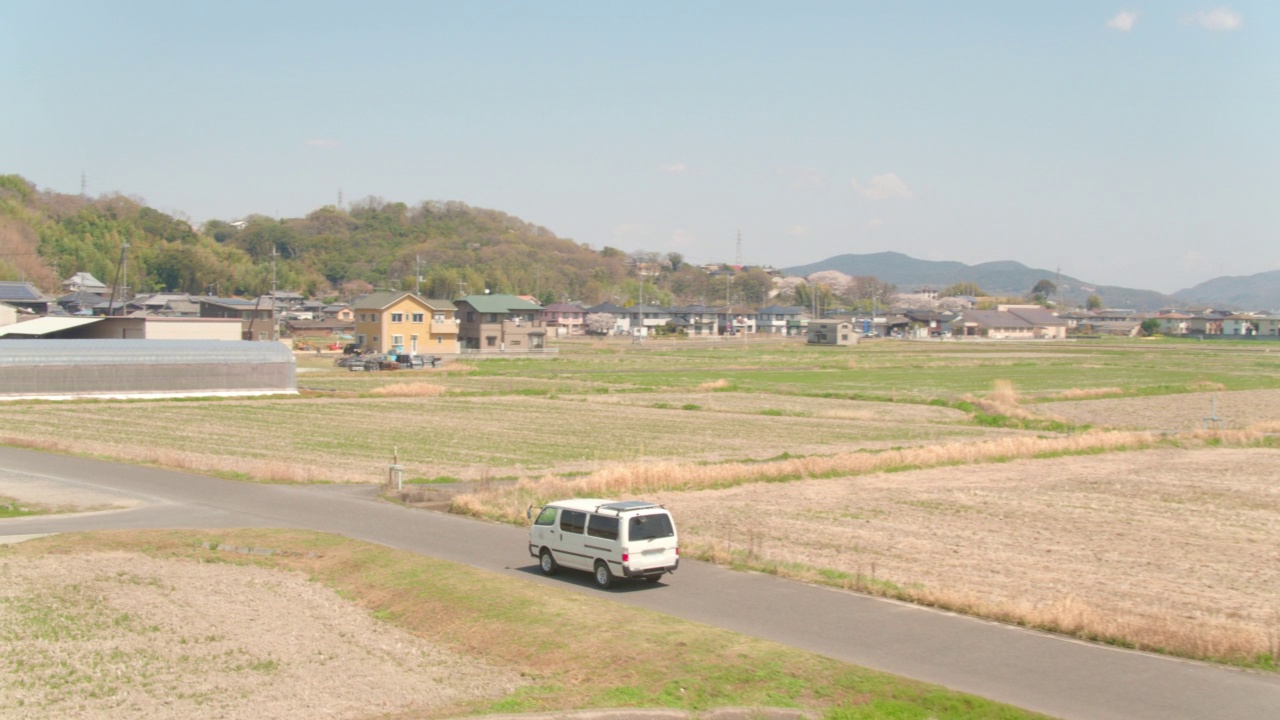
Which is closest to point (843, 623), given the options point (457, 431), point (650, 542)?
point (650, 542)

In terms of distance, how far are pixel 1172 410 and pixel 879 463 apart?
25.8 meters

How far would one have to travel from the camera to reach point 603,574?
1691 centimetres

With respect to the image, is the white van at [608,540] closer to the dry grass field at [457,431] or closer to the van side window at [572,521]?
the van side window at [572,521]

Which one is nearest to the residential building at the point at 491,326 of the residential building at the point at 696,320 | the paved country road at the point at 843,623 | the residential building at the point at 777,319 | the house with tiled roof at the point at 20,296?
the house with tiled roof at the point at 20,296

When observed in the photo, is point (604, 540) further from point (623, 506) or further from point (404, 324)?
point (404, 324)

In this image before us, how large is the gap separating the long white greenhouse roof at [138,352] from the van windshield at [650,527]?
138ft

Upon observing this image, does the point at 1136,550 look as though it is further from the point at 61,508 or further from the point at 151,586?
the point at 61,508

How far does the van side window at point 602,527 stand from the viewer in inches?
657

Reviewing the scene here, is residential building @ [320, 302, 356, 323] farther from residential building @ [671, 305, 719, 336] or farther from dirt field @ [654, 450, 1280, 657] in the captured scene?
dirt field @ [654, 450, 1280, 657]

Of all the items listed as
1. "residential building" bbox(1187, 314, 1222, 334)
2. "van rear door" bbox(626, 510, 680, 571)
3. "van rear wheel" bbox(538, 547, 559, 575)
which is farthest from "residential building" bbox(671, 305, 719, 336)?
"van rear door" bbox(626, 510, 680, 571)

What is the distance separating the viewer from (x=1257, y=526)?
883 inches

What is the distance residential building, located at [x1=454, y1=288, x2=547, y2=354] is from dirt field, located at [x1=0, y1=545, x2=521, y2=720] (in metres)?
77.8

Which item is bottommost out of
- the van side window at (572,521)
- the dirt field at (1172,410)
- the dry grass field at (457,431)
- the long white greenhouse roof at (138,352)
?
the dry grass field at (457,431)

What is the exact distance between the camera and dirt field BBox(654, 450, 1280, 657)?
15.0m
